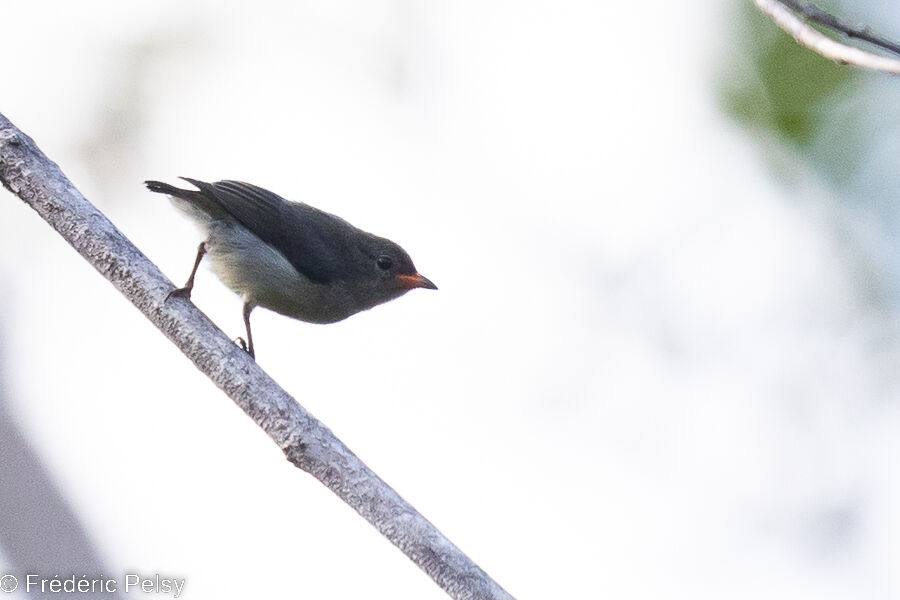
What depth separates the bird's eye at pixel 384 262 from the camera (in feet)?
19.9

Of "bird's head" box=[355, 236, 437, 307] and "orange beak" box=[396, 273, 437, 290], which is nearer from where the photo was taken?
"bird's head" box=[355, 236, 437, 307]

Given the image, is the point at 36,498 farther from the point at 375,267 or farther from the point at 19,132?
the point at 375,267

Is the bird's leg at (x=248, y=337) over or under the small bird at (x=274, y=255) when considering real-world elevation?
under

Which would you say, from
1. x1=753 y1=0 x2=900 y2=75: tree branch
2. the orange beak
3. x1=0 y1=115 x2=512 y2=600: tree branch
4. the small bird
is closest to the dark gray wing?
the small bird

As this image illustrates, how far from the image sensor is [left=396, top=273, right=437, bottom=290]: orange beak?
6.08 m

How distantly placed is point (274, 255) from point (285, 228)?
24 cm

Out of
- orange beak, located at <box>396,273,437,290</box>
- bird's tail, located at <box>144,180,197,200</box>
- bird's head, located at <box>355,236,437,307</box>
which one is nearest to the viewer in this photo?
bird's tail, located at <box>144,180,197,200</box>

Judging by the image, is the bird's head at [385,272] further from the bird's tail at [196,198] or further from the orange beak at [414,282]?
the bird's tail at [196,198]

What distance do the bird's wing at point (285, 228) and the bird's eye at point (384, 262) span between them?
0.21 meters

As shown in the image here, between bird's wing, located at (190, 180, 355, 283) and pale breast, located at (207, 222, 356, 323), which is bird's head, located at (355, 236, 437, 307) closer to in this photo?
bird's wing, located at (190, 180, 355, 283)

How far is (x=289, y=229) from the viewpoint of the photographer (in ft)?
18.4

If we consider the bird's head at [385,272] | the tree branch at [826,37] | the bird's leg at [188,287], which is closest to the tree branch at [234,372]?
the bird's leg at [188,287]

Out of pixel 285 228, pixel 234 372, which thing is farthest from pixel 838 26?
pixel 285 228

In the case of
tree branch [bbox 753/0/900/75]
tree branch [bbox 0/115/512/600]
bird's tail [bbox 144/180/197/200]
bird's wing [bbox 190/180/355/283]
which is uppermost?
tree branch [bbox 753/0/900/75]
